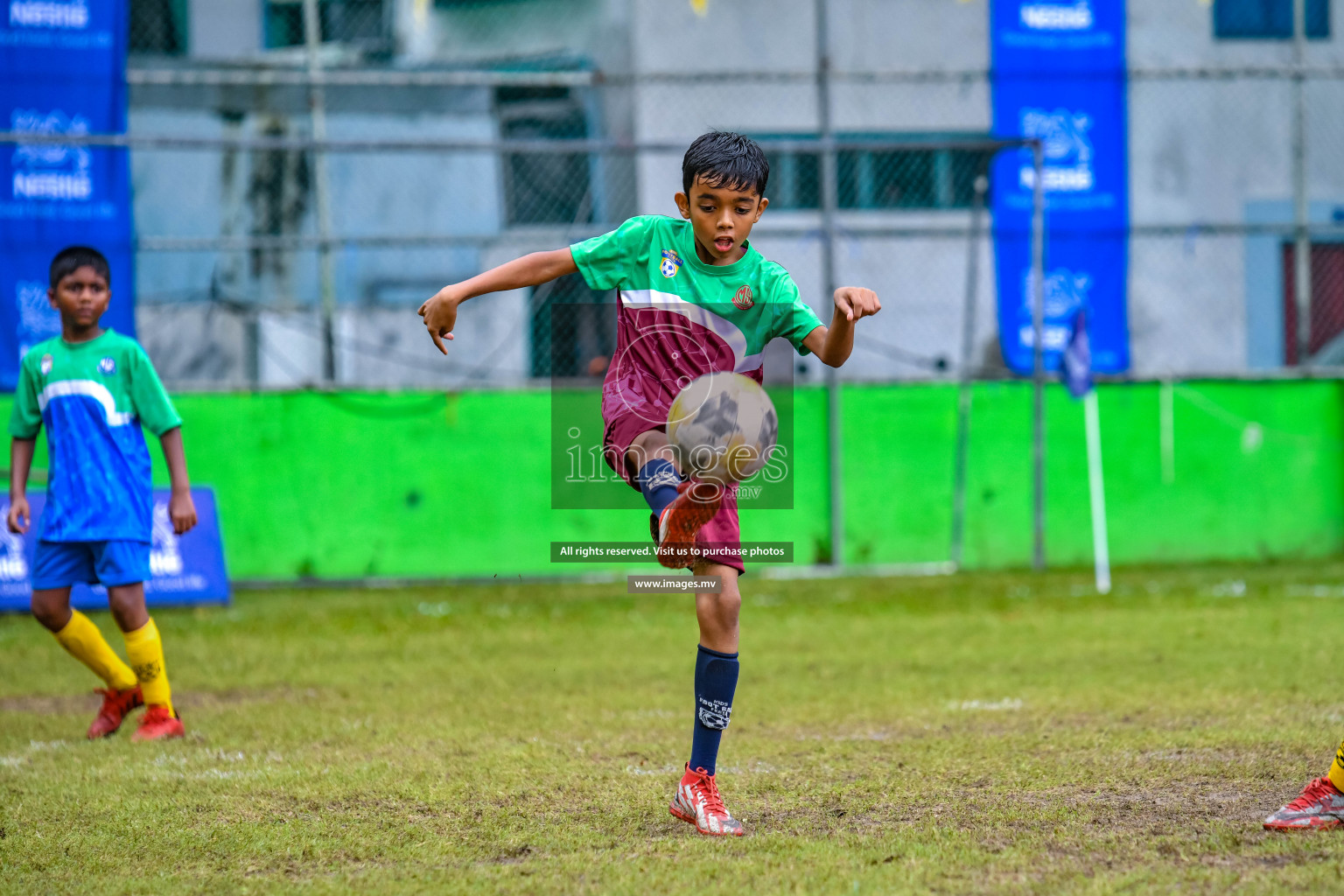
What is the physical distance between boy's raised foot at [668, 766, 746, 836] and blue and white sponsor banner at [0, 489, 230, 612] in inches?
250

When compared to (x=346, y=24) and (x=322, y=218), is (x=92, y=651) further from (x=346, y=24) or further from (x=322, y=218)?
(x=346, y=24)

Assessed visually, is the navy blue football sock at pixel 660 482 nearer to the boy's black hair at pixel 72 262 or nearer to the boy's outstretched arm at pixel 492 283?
the boy's outstretched arm at pixel 492 283

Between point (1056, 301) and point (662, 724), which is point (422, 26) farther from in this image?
point (662, 724)

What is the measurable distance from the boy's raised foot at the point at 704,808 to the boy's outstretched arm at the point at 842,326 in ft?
4.00

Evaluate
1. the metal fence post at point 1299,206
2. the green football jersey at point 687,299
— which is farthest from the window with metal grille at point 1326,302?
the green football jersey at point 687,299

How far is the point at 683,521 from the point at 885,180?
12.3 metres

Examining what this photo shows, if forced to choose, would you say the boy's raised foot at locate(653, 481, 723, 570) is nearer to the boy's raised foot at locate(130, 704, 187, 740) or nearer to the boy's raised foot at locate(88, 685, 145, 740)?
the boy's raised foot at locate(130, 704, 187, 740)

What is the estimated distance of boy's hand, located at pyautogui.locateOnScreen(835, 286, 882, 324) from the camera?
142 inches

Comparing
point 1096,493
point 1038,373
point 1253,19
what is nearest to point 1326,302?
point 1253,19

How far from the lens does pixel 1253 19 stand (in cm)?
1602

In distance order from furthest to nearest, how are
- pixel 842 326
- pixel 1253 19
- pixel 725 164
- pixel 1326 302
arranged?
pixel 1253 19
pixel 1326 302
pixel 725 164
pixel 842 326

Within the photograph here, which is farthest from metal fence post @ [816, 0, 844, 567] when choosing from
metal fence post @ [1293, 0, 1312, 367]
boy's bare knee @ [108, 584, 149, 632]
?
boy's bare knee @ [108, 584, 149, 632]

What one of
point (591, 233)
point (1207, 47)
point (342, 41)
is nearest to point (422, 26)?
point (342, 41)

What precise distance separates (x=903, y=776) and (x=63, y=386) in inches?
145
